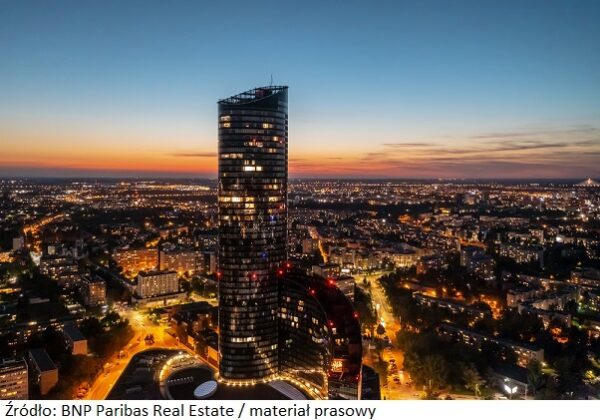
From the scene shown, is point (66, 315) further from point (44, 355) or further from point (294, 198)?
point (294, 198)

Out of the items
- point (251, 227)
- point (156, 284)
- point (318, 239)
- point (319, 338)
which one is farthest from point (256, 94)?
point (318, 239)

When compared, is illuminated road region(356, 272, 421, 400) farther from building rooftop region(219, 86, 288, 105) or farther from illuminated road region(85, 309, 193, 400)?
building rooftop region(219, 86, 288, 105)

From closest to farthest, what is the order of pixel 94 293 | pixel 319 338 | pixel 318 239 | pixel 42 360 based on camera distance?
pixel 319 338
pixel 42 360
pixel 94 293
pixel 318 239

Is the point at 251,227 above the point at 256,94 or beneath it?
beneath

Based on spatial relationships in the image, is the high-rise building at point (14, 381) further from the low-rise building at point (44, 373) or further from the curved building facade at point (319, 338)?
the curved building facade at point (319, 338)

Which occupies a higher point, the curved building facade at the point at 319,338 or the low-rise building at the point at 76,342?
the curved building facade at the point at 319,338

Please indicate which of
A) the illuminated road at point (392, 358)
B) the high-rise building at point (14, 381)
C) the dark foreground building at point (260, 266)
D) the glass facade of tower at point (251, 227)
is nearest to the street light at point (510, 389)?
the illuminated road at point (392, 358)

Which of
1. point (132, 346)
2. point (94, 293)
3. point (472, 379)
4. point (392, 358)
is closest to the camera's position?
point (472, 379)

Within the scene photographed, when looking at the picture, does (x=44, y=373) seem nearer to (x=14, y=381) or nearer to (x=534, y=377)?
(x=14, y=381)
